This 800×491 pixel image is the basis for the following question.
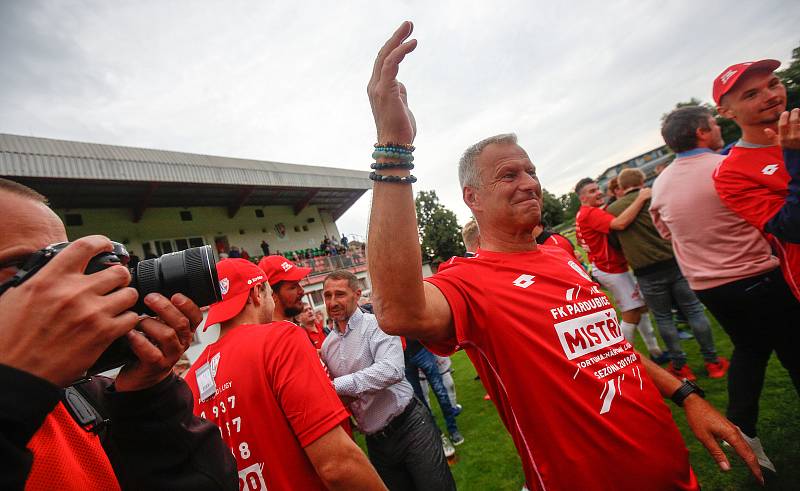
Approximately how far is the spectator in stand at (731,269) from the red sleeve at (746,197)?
0.22 metres

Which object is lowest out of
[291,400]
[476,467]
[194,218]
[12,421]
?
[476,467]

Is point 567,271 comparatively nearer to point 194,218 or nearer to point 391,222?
point 391,222

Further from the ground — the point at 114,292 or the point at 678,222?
the point at 114,292

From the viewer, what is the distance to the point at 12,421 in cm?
58

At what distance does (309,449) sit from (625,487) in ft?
4.06

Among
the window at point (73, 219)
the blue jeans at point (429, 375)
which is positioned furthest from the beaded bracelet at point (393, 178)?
the window at point (73, 219)

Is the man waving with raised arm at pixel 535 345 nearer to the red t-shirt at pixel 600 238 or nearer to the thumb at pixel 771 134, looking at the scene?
the thumb at pixel 771 134

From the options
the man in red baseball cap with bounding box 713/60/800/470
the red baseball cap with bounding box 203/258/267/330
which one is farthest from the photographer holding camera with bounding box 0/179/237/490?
the man in red baseball cap with bounding box 713/60/800/470

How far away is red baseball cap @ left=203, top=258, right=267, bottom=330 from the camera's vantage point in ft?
6.63

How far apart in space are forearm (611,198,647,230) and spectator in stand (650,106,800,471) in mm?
1126

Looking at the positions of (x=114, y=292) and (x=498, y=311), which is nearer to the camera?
(x=114, y=292)

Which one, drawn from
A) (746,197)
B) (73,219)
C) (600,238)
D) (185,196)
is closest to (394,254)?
(746,197)

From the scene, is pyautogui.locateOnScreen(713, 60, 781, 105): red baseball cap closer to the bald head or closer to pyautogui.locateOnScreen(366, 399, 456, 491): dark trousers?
pyautogui.locateOnScreen(366, 399, 456, 491): dark trousers

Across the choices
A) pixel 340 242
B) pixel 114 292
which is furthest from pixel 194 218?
pixel 114 292
